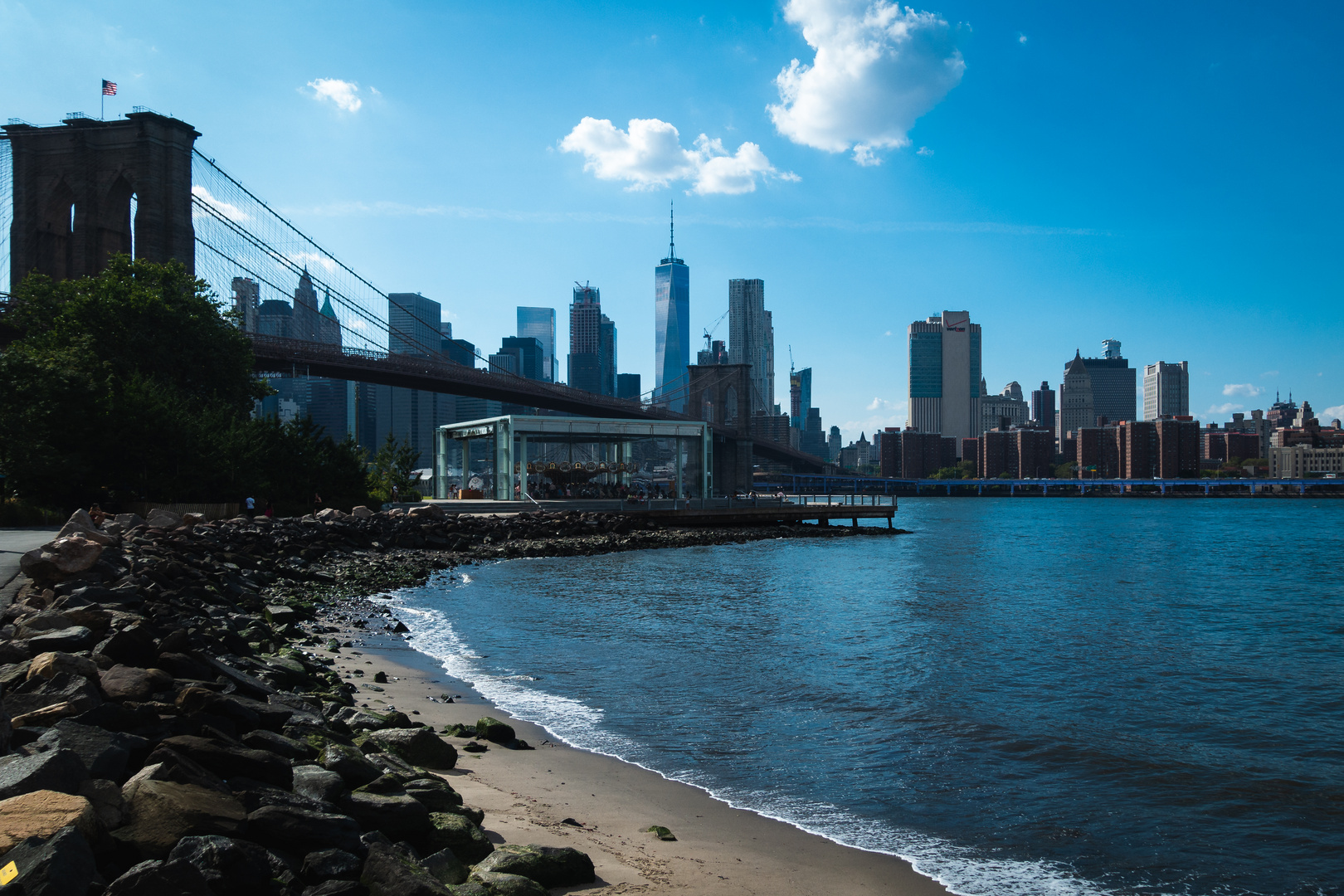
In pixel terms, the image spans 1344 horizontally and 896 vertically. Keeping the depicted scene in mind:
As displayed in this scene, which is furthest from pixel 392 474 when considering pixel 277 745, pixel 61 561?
pixel 277 745

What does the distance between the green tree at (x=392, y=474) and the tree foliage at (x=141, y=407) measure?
8.86m

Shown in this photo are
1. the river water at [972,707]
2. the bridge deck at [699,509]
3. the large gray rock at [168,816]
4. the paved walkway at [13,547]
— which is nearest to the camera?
the large gray rock at [168,816]

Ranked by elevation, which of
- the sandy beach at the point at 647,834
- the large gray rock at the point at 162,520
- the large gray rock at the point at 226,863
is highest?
the large gray rock at the point at 162,520

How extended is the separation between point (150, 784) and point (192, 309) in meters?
39.2

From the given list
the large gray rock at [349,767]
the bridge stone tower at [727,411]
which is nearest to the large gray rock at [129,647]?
the large gray rock at [349,767]

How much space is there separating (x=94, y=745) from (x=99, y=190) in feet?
163

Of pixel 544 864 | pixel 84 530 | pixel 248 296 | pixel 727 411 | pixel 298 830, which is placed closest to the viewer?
pixel 298 830

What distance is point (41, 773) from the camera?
410cm

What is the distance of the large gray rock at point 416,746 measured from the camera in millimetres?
7297

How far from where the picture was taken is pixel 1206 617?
821 inches

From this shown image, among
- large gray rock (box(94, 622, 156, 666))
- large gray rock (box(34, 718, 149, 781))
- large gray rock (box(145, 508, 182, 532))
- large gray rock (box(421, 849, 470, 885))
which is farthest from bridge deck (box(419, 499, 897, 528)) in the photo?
large gray rock (box(421, 849, 470, 885))

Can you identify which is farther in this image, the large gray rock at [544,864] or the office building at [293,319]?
the office building at [293,319]

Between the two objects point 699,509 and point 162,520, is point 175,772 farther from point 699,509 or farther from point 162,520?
point 699,509

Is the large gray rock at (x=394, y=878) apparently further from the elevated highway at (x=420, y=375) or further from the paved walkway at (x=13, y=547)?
the elevated highway at (x=420, y=375)
